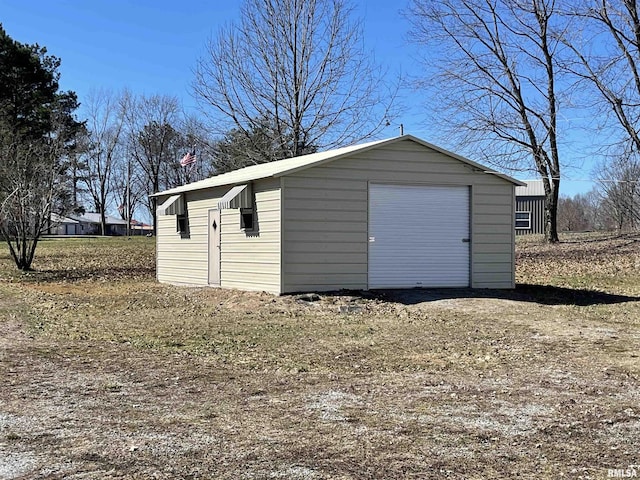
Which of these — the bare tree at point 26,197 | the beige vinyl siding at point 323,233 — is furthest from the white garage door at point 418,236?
the bare tree at point 26,197

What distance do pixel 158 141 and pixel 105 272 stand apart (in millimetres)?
30543

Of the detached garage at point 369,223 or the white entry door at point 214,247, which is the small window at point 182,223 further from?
the detached garage at point 369,223

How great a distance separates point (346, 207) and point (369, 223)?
1.88 ft

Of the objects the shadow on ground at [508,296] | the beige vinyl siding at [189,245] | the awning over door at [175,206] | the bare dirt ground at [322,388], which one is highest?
the awning over door at [175,206]

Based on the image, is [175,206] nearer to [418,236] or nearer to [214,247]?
[214,247]

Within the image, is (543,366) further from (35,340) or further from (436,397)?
(35,340)

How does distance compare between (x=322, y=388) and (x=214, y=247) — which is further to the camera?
(x=214, y=247)

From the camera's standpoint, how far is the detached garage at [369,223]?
39.8 feet

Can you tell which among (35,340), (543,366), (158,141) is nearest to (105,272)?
(35,340)

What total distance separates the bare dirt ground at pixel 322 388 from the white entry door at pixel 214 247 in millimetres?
2335

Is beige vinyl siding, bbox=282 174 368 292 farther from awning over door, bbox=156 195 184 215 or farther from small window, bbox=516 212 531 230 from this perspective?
small window, bbox=516 212 531 230

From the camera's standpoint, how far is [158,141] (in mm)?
48094

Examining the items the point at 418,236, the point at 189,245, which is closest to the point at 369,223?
the point at 418,236

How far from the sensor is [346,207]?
1242 centimetres
